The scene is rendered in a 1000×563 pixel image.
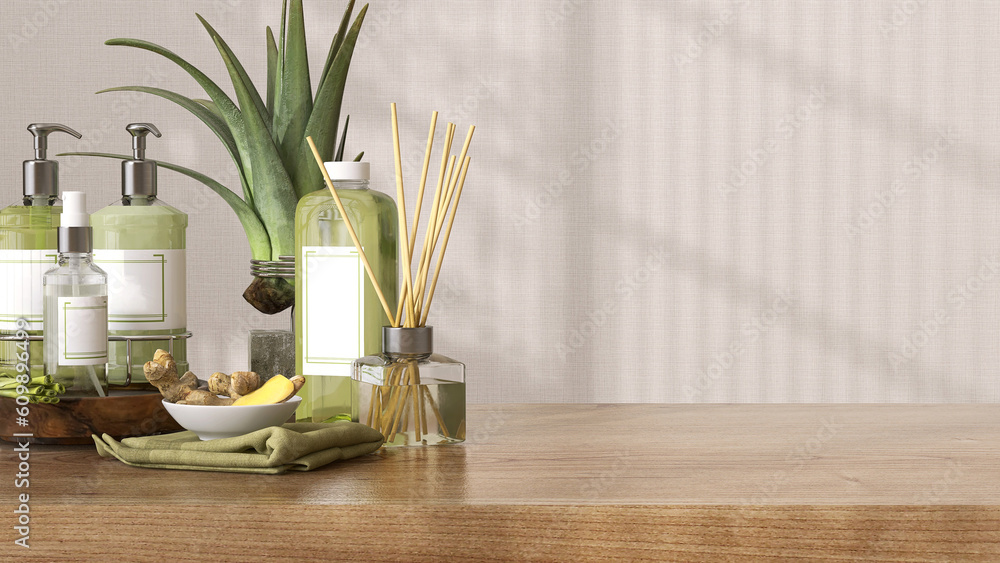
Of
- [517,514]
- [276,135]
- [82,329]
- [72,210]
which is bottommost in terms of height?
[517,514]

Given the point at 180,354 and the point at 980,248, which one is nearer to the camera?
the point at 180,354

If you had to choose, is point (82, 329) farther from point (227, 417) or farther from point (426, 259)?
point (426, 259)

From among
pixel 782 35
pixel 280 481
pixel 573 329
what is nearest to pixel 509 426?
pixel 280 481

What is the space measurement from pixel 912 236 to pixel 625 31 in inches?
33.0

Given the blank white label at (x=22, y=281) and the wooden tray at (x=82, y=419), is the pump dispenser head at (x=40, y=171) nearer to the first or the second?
the blank white label at (x=22, y=281)

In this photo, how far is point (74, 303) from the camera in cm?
81

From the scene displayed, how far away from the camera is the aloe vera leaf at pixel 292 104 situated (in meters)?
1.01

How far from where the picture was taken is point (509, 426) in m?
0.94

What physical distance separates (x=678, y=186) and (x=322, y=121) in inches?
49.6

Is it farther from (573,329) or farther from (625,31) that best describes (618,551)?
(625,31)

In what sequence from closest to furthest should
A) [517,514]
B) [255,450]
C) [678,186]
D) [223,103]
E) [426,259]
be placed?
[517,514], [255,450], [426,259], [223,103], [678,186]

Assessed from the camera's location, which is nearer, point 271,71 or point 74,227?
point 74,227

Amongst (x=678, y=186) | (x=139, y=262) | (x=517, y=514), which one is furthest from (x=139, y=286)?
(x=678, y=186)

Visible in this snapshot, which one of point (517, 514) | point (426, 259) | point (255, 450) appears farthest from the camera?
point (426, 259)
